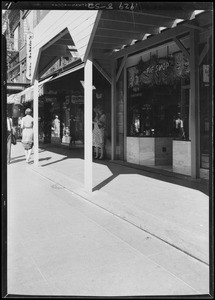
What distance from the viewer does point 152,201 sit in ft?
20.0

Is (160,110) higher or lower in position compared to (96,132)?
higher

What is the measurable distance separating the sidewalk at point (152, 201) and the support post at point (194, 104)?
51cm

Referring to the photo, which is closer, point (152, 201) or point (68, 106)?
point (152, 201)

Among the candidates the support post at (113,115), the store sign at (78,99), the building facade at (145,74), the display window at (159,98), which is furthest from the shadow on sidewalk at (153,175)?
the store sign at (78,99)

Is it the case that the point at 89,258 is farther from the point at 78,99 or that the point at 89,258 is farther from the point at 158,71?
the point at 78,99

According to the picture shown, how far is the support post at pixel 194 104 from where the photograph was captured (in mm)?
7785

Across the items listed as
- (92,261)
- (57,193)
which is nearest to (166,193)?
(57,193)

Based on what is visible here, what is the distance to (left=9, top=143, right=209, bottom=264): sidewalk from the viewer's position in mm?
4363

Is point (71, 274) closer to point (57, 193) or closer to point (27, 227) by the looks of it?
point (27, 227)

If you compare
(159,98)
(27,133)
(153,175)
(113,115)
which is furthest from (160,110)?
(27,133)

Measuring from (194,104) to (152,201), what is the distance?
2.93 metres

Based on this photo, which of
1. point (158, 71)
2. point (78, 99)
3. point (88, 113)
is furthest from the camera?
point (78, 99)

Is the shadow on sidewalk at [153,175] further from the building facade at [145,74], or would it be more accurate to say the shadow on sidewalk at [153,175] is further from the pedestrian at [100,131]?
the pedestrian at [100,131]

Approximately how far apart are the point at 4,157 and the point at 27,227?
2.87 m
